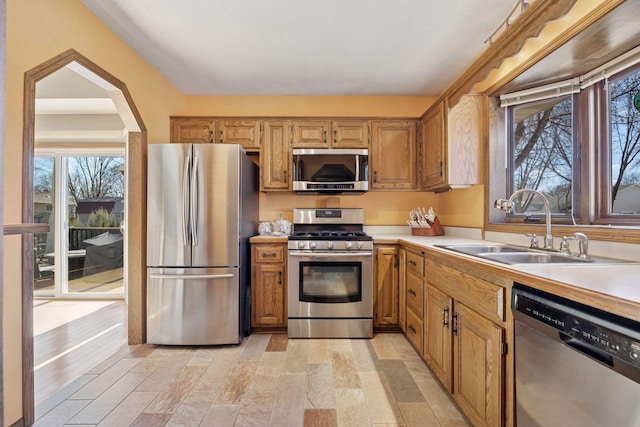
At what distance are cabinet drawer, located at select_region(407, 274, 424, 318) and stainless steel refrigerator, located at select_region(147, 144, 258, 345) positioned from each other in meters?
1.52

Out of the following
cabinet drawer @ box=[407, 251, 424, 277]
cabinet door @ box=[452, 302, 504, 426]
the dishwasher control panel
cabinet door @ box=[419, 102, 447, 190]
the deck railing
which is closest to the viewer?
the dishwasher control panel

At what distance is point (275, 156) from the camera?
3.24 meters

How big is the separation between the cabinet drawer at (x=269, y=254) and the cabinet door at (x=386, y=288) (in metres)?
0.93

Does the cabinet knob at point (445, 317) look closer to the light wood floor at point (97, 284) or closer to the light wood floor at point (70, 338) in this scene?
the light wood floor at point (70, 338)

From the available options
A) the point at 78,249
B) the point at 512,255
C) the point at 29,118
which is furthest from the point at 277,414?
the point at 78,249

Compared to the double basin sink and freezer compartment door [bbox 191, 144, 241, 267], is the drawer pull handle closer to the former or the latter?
the double basin sink

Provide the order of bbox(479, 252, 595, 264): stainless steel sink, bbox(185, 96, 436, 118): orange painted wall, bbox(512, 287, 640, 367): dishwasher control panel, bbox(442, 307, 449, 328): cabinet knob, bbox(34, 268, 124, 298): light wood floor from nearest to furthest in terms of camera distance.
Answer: bbox(512, 287, 640, 367): dishwasher control panel < bbox(479, 252, 595, 264): stainless steel sink < bbox(442, 307, 449, 328): cabinet knob < bbox(185, 96, 436, 118): orange painted wall < bbox(34, 268, 124, 298): light wood floor

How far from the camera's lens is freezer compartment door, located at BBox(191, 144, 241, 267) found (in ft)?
8.29

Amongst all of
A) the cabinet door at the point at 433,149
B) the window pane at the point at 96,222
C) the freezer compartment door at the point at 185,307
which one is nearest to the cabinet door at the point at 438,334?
the cabinet door at the point at 433,149

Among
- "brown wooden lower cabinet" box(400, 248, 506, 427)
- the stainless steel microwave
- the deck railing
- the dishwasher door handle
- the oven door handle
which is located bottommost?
"brown wooden lower cabinet" box(400, 248, 506, 427)

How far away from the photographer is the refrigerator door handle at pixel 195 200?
251 cm

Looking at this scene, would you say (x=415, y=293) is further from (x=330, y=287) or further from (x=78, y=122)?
(x=78, y=122)

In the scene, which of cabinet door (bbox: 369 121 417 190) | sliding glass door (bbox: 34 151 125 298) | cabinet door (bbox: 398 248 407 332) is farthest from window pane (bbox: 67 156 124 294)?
cabinet door (bbox: 398 248 407 332)

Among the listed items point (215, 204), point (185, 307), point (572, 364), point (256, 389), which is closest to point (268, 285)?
point (185, 307)
